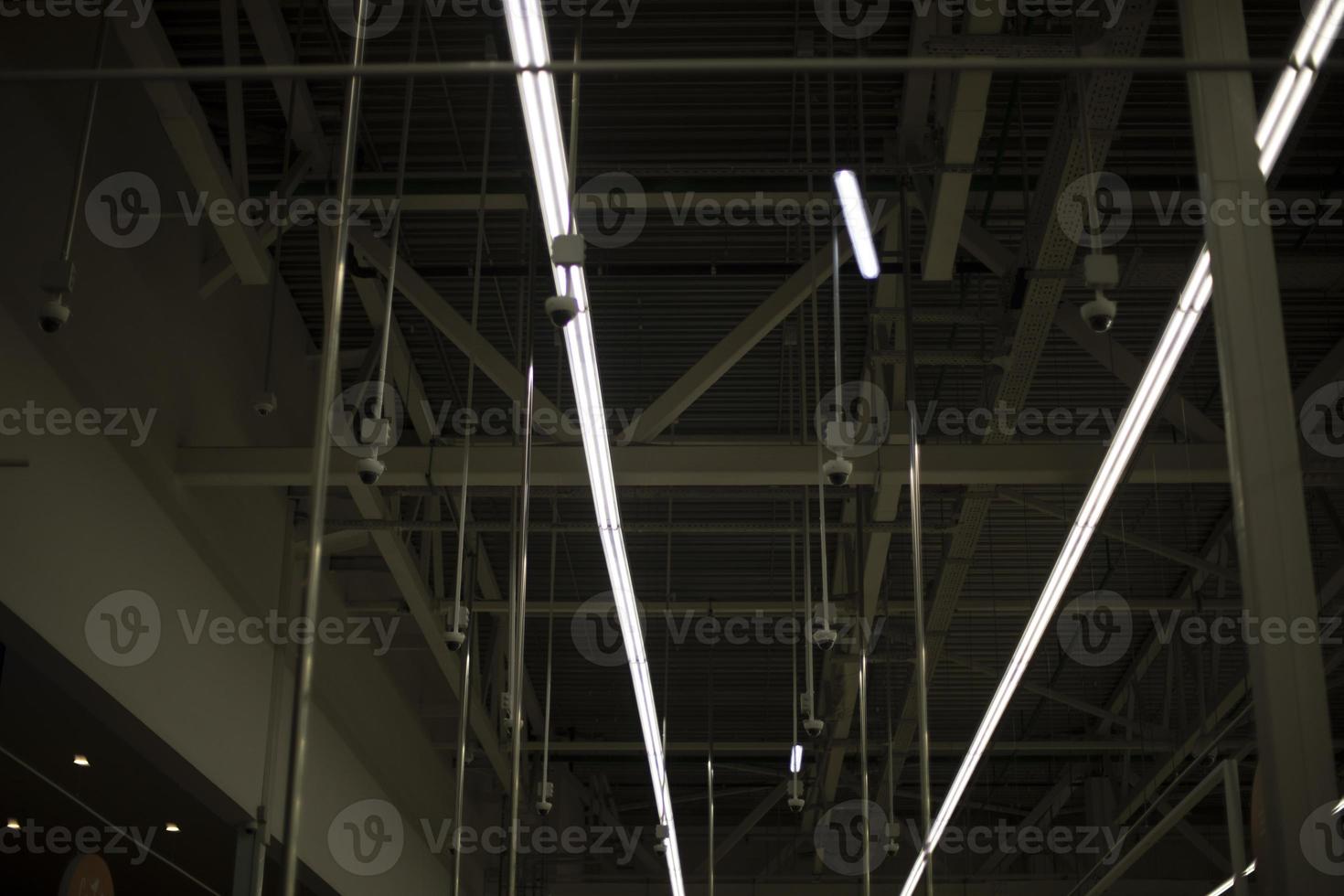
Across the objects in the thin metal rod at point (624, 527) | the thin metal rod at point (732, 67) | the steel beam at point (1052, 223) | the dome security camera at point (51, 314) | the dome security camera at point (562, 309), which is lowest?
the dome security camera at point (562, 309)

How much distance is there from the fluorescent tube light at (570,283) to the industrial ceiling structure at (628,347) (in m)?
0.02

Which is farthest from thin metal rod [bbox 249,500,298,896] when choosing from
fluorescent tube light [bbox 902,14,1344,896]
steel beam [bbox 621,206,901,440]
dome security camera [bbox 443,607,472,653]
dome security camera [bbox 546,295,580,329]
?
dome security camera [bbox 546,295,580,329]

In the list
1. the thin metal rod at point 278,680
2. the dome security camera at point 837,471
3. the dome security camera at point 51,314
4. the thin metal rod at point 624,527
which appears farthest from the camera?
the thin metal rod at point 624,527

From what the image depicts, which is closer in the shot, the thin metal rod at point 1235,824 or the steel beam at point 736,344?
the thin metal rod at point 1235,824

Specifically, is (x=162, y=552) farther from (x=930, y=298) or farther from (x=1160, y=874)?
(x=1160, y=874)

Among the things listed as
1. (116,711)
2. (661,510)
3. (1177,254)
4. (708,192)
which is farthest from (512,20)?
(661,510)

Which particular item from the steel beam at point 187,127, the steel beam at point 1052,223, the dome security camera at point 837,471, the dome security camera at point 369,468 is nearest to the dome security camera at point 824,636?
the dome security camera at point 837,471

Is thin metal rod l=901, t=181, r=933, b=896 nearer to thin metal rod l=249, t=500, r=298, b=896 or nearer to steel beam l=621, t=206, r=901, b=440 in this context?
steel beam l=621, t=206, r=901, b=440

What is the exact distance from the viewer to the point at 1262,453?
4477 millimetres

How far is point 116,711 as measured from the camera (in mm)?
8000

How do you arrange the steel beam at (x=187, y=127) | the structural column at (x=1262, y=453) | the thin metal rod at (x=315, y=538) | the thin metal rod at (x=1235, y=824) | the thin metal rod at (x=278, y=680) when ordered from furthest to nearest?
the thin metal rod at (x=278, y=680)
the steel beam at (x=187, y=127)
the thin metal rod at (x=1235, y=824)
the structural column at (x=1262, y=453)
the thin metal rod at (x=315, y=538)

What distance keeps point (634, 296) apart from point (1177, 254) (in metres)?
3.62

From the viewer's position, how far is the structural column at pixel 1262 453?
417cm

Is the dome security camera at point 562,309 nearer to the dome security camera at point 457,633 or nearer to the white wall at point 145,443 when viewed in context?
the dome security camera at point 457,633
